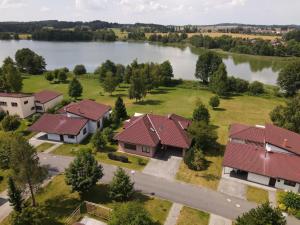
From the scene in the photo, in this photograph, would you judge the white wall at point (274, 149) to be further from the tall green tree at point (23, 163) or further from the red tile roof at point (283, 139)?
the tall green tree at point (23, 163)

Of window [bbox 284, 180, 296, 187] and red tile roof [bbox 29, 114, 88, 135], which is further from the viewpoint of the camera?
red tile roof [bbox 29, 114, 88, 135]

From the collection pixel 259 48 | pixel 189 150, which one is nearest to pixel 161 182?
pixel 189 150

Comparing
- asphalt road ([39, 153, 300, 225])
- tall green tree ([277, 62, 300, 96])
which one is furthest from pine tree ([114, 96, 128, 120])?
tall green tree ([277, 62, 300, 96])

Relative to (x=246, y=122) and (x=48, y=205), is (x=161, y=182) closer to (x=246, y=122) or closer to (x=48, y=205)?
(x=48, y=205)

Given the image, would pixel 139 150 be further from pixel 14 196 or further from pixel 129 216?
pixel 14 196

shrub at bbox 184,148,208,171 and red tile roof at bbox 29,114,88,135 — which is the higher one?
red tile roof at bbox 29,114,88,135

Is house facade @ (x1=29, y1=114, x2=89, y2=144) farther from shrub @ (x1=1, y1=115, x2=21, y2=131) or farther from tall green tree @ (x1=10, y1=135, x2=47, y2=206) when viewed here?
tall green tree @ (x1=10, y1=135, x2=47, y2=206)
